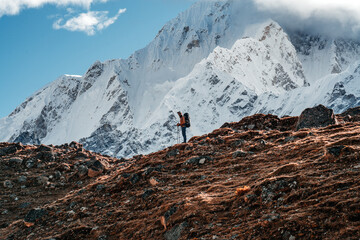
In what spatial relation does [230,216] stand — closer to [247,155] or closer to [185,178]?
[185,178]

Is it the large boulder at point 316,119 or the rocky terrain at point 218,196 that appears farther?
the large boulder at point 316,119

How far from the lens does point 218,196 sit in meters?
10.6

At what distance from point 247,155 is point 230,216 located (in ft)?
20.9

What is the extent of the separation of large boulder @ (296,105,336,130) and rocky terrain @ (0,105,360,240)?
0.10 metres

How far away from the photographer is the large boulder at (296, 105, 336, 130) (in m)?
22.0

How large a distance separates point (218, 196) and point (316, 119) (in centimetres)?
1408

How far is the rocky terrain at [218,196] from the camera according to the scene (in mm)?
7832

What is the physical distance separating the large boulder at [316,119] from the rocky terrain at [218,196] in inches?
4.1

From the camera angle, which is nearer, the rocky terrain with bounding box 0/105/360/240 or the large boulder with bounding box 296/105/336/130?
the rocky terrain with bounding box 0/105/360/240

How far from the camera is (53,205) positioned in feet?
48.5

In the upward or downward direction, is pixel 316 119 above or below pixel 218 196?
above

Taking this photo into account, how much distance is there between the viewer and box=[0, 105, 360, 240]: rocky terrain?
7.83m

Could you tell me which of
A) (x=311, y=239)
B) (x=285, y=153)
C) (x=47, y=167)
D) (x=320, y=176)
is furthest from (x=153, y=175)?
(x=47, y=167)

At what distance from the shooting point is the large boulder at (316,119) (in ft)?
72.1
